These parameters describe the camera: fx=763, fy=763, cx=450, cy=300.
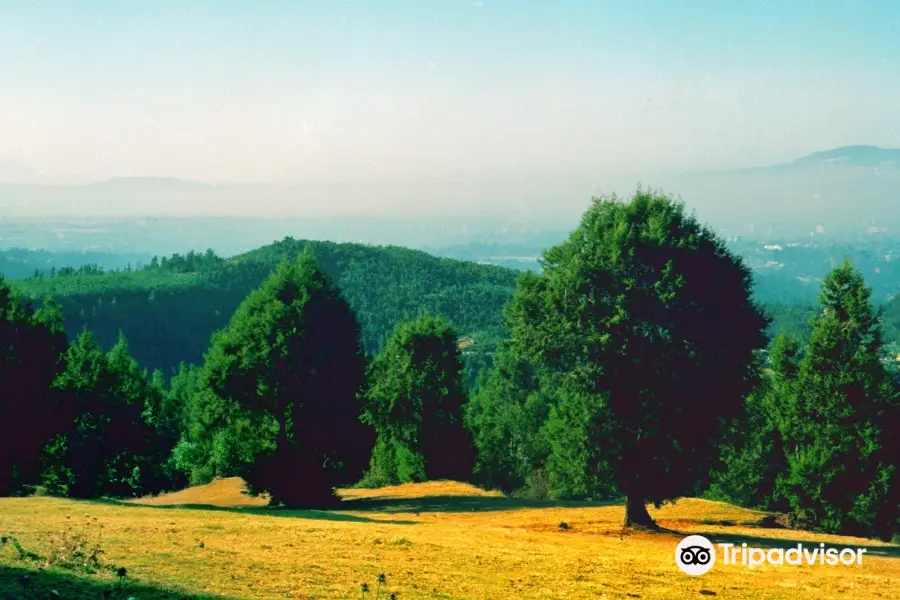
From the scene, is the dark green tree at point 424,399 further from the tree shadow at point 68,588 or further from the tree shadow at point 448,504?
the tree shadow at point 68,588

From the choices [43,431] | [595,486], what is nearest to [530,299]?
[595,486]

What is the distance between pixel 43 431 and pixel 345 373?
17.8 m

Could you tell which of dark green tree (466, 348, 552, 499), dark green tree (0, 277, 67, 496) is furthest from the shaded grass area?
dark green tree (466, 348, 552, 499)

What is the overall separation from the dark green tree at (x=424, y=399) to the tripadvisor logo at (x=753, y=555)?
128ft

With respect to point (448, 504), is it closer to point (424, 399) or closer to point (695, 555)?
point (695, 555)

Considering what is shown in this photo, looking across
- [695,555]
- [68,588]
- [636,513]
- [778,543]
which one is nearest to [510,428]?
[636,513]

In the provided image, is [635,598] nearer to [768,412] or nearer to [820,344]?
[820,344]

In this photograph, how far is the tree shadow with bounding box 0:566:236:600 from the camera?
39.8 feet

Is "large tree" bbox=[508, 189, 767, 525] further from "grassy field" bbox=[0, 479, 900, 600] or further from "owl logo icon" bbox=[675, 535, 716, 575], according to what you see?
"owl logo icon" bbox=[675, 535, 716, 575]

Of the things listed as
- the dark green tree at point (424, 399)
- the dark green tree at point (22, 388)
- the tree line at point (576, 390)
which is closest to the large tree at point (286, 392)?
the tree line at point (576, 390)

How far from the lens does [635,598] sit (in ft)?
55.2

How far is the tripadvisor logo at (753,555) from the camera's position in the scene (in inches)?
900

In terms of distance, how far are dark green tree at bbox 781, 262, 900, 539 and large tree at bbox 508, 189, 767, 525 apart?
59.2 feet

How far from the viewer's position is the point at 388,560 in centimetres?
1942
